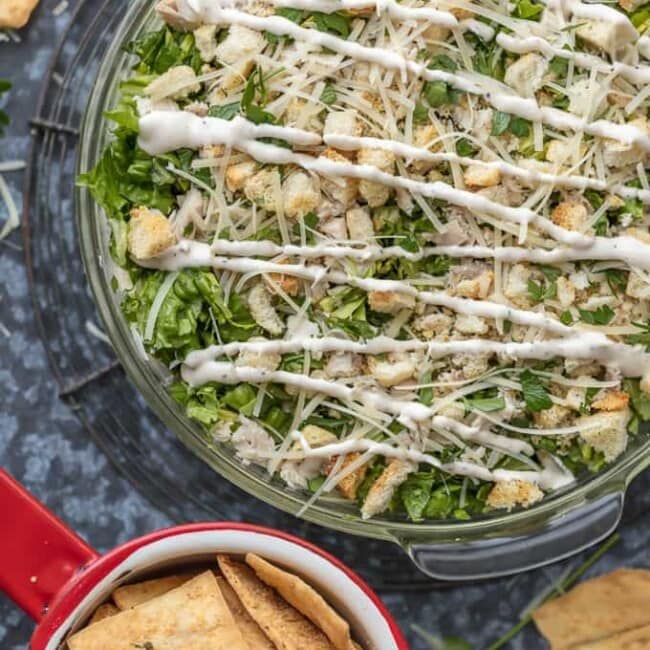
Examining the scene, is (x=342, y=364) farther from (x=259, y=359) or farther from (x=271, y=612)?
(x=271, y=612)

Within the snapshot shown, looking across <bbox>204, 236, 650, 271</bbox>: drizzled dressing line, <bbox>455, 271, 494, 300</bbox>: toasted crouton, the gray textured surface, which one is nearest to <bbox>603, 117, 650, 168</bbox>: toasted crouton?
<bbox>204, 236, 650, 271</bbox>: drizzled dressing line

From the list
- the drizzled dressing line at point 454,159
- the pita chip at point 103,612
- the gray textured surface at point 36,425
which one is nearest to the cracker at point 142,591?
the pita chip at point 103,612

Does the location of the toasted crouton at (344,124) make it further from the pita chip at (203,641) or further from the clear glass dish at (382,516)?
the pita chip at (203,641)

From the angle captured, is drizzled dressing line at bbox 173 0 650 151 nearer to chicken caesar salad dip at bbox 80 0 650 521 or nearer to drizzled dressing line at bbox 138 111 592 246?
chicken caesar salad dip at bbox 80 0 650 521

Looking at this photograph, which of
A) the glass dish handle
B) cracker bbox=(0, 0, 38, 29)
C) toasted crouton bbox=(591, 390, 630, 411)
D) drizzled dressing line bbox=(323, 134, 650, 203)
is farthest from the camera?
cracker bbox=(0, 0, 38, 29)

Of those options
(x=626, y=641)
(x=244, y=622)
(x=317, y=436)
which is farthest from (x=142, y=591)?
(x=626, y=641)

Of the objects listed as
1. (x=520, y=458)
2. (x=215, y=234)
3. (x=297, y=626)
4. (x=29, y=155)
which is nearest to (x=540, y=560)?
(x=520, y=458)
